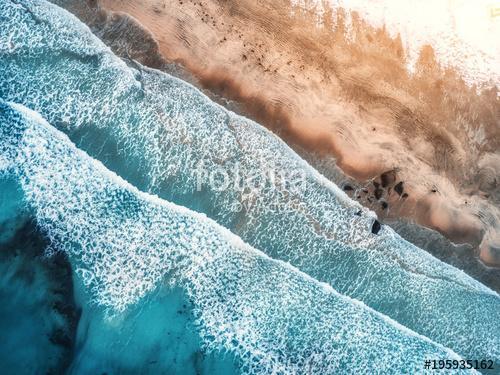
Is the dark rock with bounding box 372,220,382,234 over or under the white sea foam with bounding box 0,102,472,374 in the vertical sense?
over

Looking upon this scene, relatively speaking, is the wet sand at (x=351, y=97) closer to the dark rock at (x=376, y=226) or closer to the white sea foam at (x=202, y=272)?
the dark rock at (x=376, y=226)

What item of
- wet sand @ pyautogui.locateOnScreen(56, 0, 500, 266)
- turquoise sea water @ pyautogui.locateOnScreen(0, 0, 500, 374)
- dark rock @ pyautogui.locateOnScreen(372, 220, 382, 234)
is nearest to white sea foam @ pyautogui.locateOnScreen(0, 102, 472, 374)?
turquoise sea water @ pyautogui.locateOnScreen(0, 0, 500, 374)

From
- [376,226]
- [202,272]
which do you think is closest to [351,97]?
[376,226]

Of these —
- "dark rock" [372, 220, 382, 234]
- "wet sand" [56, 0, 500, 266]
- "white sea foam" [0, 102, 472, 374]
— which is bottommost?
"white sea foam" [0, 102, 472, 374]

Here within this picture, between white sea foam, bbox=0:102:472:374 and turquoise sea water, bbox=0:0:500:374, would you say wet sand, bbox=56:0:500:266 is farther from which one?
white sea foam, bbox=0:102:472:374

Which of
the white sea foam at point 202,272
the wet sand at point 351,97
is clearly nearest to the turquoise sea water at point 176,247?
the white sea foam at point 202,272

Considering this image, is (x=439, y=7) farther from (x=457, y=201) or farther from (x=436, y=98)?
(x=457, y=201)
